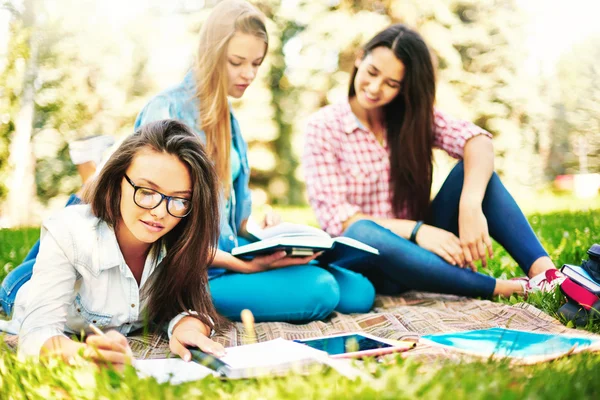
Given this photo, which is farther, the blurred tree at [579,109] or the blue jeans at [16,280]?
the blurred tree at [579,109]

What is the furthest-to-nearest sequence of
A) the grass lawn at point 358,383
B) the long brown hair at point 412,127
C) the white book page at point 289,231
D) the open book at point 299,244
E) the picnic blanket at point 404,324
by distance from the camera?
the long brown hair at point 412,127 < the white book page at point 289,231 < the open book at point 299,244 < the picnic blanket at point 404,324 < the grass lawn at point 358,383

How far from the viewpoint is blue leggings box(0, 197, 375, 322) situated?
2689 millimetres

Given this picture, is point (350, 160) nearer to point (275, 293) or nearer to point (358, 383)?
point (275, 293)

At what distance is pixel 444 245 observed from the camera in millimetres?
2988

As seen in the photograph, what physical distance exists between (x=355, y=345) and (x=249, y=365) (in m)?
0.36

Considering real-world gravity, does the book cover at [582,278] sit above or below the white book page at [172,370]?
above

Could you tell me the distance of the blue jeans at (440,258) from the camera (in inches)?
117

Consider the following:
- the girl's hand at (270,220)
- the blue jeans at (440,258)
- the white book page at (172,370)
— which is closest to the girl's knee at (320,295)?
the blue jeans at (440,258)

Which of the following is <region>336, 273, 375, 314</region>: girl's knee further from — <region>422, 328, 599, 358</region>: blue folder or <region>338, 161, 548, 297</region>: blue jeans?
<region>422, 328, 599, 358</region>: blue folder

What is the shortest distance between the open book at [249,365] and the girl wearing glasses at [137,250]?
0.11m

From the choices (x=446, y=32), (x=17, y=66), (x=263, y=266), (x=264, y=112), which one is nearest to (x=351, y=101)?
(x=263, y=266)

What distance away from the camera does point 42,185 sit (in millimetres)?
12883

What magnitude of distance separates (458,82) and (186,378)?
539 inches

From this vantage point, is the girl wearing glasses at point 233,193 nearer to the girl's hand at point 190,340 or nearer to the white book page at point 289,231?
the white book page at point 289,231
